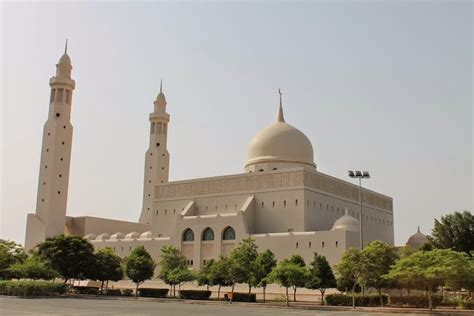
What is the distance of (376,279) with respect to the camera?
109 feet

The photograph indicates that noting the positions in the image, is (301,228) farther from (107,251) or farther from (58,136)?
(58,136)

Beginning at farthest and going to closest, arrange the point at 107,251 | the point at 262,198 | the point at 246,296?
the point at 262,198 < the point at 107,251 < the point at 246,296

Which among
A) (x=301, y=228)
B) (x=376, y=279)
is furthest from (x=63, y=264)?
(x=376, y=279)

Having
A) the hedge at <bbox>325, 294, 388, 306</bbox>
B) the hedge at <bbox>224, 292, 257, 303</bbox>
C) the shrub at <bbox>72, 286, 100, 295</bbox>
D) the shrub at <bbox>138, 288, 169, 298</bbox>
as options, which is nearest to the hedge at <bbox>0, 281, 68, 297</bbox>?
the shrub at <bbox>72, 286, 100, 295</bbox>

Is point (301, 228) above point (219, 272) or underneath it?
above

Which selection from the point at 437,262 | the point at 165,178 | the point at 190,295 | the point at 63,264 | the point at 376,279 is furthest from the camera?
the point at 165,178

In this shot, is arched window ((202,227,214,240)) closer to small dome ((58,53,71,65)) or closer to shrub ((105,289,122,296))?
shrub ((105,289,122,296))

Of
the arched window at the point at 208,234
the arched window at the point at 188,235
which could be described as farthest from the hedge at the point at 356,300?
the arched window at the point at 188,235

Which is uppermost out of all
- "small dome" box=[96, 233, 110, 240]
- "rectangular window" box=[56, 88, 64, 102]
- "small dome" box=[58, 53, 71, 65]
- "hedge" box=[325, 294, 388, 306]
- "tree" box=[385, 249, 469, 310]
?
"small dome" box=[58, 53, 71, 65]

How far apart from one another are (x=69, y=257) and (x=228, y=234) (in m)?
14.6

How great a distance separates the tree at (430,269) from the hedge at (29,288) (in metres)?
23.1

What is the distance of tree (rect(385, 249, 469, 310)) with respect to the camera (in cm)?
2823

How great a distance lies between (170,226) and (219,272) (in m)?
19.8

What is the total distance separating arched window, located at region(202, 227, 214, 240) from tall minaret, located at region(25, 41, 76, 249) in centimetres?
1583
